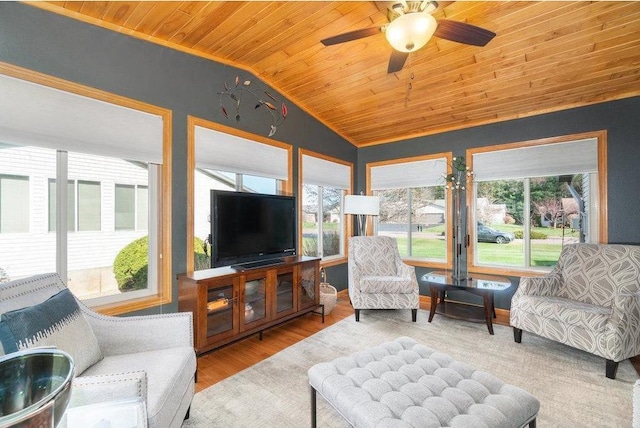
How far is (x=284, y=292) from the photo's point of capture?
3.13 m

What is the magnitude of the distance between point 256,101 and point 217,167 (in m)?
0.99

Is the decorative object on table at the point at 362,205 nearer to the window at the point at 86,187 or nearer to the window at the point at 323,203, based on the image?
the window at the point at 323,203

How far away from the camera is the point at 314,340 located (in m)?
2.89

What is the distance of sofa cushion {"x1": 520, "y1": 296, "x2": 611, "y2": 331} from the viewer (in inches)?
90.3

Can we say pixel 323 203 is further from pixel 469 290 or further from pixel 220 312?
pixel 220 312

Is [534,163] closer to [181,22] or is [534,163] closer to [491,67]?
[491,67]

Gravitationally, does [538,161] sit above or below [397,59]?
below

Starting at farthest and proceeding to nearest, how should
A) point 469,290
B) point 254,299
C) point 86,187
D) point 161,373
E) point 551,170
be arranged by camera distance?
point 551,170, point 469,290, point 254,299, point 86,187, point 161,373

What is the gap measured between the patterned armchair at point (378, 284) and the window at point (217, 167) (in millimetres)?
1524

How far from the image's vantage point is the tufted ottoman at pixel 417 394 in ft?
3.81

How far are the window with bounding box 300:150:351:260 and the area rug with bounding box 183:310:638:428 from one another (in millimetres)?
1432

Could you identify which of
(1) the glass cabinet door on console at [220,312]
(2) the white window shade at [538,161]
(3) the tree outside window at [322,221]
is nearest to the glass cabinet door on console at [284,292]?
(1) the glass cabinet door on console at [220,312]

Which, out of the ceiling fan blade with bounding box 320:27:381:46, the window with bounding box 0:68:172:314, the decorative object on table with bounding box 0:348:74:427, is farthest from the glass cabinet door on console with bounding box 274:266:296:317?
the decorative object on table with bounding box 0:348:74:427

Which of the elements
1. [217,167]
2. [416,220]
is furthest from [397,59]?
[416,220]
